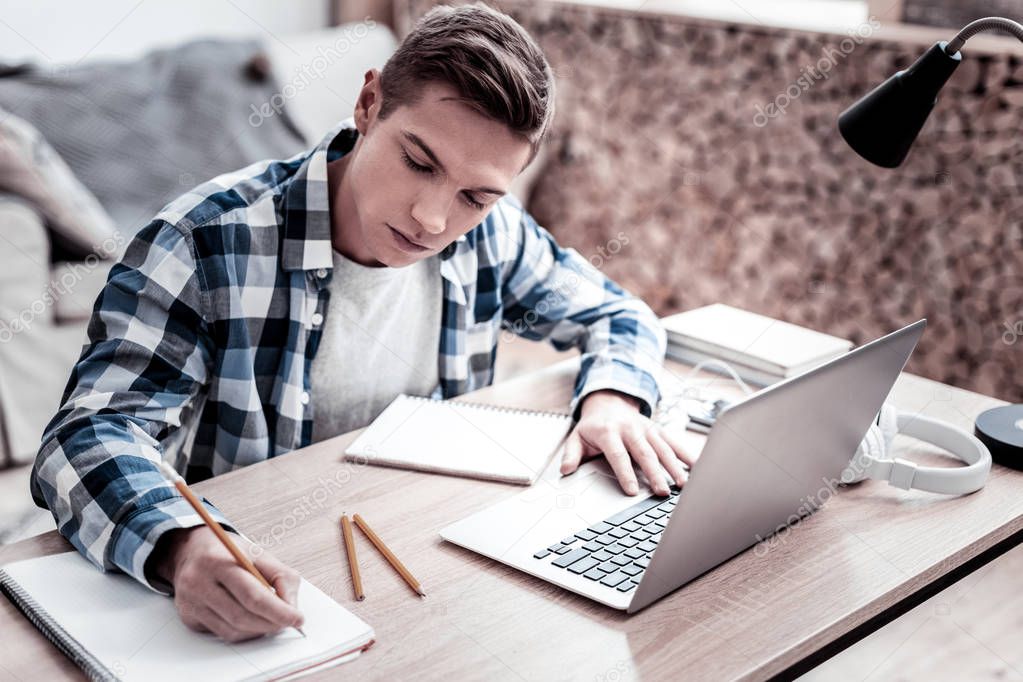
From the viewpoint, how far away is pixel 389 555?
936mm

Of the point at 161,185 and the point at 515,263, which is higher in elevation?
the point at 515,263

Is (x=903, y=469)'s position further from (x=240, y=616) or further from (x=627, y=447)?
(x=240, y=616)

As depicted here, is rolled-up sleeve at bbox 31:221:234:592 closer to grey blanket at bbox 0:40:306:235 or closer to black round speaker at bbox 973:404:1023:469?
black round speaker at bbox 973:404:1023:469

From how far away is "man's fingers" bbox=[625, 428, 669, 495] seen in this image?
1070 millimetres

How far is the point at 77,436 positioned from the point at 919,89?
95 cm

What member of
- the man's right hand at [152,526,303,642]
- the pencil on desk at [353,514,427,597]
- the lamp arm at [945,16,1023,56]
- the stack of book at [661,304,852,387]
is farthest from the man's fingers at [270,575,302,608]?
the lamp arm at [945,16,1023,56]

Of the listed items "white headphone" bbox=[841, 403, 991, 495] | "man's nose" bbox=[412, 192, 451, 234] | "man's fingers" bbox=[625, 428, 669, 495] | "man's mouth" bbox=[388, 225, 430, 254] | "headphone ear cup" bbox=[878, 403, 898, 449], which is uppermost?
"man's nose" bbox=[412, 192, 451, 234]

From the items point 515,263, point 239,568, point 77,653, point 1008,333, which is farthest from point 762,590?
point 1008,333

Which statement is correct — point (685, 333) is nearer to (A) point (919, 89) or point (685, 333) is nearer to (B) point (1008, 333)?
(A) point (919, 89)

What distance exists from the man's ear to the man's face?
1cm

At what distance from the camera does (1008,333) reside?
7.72ft

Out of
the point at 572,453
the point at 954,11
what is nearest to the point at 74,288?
the point at 572,453

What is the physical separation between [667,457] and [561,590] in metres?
0.28

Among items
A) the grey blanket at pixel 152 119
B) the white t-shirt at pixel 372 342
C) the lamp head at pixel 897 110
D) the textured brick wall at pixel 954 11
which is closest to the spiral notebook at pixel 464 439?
the white t-shirt at pixel 372 342
